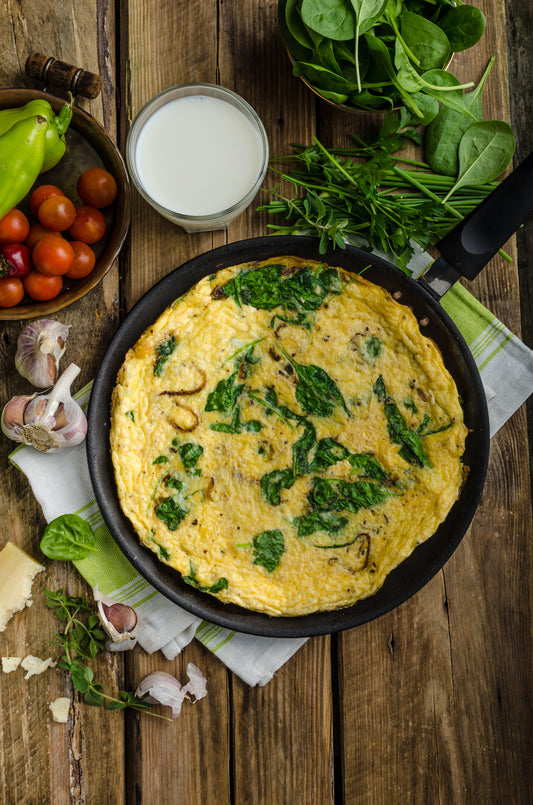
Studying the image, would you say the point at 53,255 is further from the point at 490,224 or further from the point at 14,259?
the point at 490,224

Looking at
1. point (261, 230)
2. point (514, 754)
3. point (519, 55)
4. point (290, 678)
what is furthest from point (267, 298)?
point (514, 754)

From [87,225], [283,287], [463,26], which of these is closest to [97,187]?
[87,225]

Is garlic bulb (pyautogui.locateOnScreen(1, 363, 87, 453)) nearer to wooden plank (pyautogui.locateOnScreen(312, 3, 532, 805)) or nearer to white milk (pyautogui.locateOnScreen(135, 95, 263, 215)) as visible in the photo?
white milk (pyautogui.locateOnScreen(135, 95, 263, 215))

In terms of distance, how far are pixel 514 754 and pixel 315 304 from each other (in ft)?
6.88

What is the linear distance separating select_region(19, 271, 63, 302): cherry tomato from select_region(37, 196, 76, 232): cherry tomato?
0.65ft

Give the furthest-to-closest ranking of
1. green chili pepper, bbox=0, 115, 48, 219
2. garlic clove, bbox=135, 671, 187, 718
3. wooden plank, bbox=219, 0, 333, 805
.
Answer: wooden plank, bbox=219, 0, 333, 805
garlic clove, bbox=135, 671, 187, 718
green chili pepper, bbox=0, 115, 48, 219

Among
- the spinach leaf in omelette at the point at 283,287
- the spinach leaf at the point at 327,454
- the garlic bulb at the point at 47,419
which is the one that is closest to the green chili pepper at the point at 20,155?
the garlic bulb at the point at 47,419

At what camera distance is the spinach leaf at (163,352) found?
95.6 inches

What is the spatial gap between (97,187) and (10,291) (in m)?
0.54

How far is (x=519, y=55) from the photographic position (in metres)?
2.98

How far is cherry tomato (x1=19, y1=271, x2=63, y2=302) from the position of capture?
8.05ft

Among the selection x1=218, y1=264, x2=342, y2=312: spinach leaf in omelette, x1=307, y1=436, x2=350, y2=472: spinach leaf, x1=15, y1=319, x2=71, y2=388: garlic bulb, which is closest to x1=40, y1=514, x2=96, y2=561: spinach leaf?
x1=15, y1=319, x2=71, y2=388: garlic bulb

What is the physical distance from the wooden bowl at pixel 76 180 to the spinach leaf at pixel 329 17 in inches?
34.6

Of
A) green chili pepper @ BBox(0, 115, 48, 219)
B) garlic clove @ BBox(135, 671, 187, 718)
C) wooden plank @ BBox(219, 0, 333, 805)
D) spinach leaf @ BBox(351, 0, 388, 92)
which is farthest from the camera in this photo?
wooden plank @ BBox(219, 0, 333, 805)
